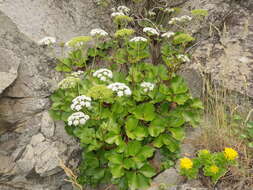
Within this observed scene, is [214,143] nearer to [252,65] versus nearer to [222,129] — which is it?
[222,129]

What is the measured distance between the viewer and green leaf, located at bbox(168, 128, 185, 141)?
129 inches

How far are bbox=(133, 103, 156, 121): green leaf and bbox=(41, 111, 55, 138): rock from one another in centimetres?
139

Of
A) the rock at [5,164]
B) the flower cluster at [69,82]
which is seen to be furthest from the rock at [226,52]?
the rock at [5,164]

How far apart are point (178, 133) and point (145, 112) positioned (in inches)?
20.7

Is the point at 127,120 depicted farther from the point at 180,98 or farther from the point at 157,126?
the point at 180,98

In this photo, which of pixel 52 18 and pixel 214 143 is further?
pixel 52 18

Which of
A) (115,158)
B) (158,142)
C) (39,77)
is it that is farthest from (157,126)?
(39,77)

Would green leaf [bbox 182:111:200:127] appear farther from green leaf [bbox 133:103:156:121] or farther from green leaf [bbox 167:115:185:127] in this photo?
green leaf [bbox 133:103:156:121]

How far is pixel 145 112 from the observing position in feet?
11.2

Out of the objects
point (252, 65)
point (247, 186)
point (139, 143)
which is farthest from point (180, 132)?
point (252, 65)

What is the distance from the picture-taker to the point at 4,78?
361 centimetres

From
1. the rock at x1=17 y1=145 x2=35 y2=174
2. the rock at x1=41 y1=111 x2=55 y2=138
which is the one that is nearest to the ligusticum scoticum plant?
the rock at x1=41 y1=111 x2=55 y2=138

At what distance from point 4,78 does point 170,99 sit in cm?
245

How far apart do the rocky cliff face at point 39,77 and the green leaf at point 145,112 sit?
94cm
